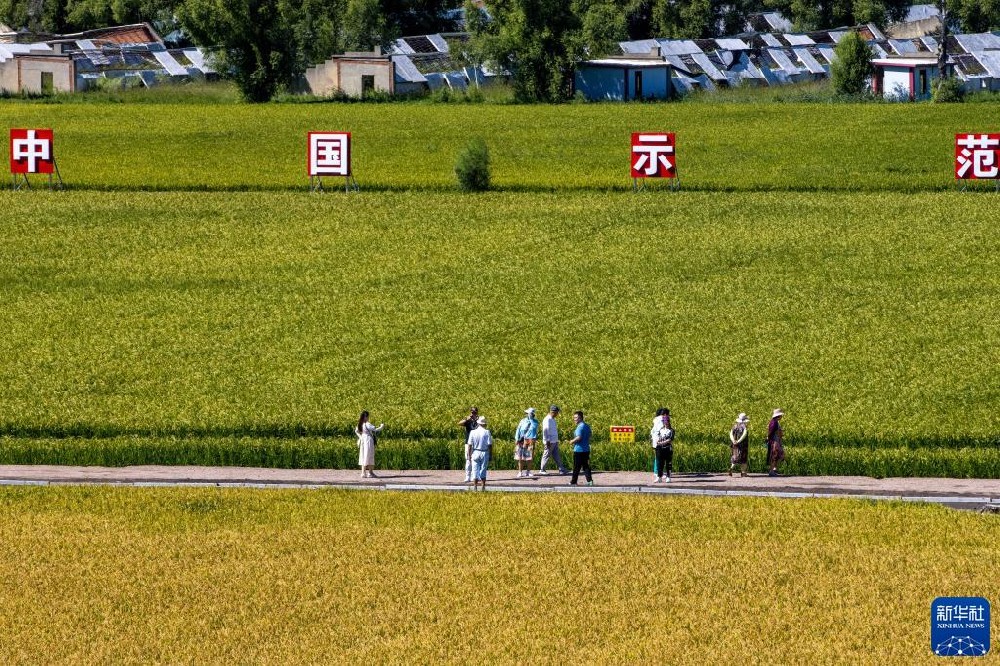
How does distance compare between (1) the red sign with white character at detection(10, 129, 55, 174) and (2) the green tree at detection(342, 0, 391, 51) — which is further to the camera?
(2) the green tree at detection(342, 0, 391, 51)

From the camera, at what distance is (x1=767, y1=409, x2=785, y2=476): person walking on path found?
1682 inches

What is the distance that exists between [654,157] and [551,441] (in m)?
34.7

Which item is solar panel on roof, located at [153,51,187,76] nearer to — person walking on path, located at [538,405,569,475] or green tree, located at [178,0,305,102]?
green tree, located at [178,0,305,102]

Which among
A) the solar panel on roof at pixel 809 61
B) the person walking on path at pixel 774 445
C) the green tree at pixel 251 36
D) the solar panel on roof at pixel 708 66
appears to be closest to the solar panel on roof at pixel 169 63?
the green tree at pixel 251 36

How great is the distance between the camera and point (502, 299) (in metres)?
61.1

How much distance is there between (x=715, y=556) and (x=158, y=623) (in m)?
11.4

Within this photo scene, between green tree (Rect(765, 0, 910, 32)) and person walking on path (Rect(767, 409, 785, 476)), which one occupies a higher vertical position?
green tree (Rect(765, 0, 910, 32))

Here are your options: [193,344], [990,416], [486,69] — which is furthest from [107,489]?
[486,69]

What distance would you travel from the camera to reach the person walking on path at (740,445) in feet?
140

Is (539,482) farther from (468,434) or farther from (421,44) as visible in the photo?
(421,44)

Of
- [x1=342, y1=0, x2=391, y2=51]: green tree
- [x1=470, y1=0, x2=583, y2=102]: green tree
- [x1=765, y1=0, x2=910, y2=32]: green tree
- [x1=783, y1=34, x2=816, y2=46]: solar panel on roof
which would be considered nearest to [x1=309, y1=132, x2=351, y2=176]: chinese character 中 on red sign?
[x1=470, y1=0, x2=583, y2=102]: green tree

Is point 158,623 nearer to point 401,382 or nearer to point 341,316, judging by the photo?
point 401,382

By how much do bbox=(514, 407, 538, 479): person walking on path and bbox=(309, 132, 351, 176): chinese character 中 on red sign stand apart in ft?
113

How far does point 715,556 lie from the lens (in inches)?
1391
